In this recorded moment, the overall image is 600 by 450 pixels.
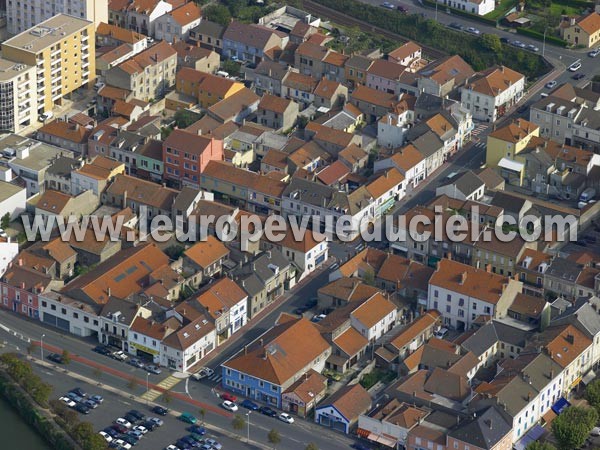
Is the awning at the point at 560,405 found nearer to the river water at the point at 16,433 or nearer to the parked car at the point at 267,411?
the parked car at the point at 267,411

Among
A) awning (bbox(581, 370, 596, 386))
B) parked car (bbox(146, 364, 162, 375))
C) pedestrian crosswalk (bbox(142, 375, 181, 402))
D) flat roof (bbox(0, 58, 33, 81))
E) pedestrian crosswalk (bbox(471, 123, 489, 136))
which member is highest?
flat roof (bbox(0, 58, 33, 81))

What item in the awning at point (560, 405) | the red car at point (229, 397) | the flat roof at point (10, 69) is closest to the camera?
the awning at point (560, 405)

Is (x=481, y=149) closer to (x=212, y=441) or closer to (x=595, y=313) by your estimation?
(x=595, y=313)

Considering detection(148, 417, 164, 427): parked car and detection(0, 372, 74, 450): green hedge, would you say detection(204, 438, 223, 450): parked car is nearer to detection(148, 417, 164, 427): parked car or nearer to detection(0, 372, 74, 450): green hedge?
detection(148, 417, 164, 427): parked car

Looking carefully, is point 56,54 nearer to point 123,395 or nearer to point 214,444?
point 123,395

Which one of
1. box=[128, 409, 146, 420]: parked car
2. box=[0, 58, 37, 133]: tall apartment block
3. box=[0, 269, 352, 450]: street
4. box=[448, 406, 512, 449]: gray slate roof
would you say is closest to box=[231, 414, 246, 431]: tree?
box=[0, 269, 352, 450]: street

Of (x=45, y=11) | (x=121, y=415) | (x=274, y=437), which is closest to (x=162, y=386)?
(x=121, y=415)

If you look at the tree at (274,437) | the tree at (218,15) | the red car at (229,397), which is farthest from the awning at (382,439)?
the tree at (218,15)
